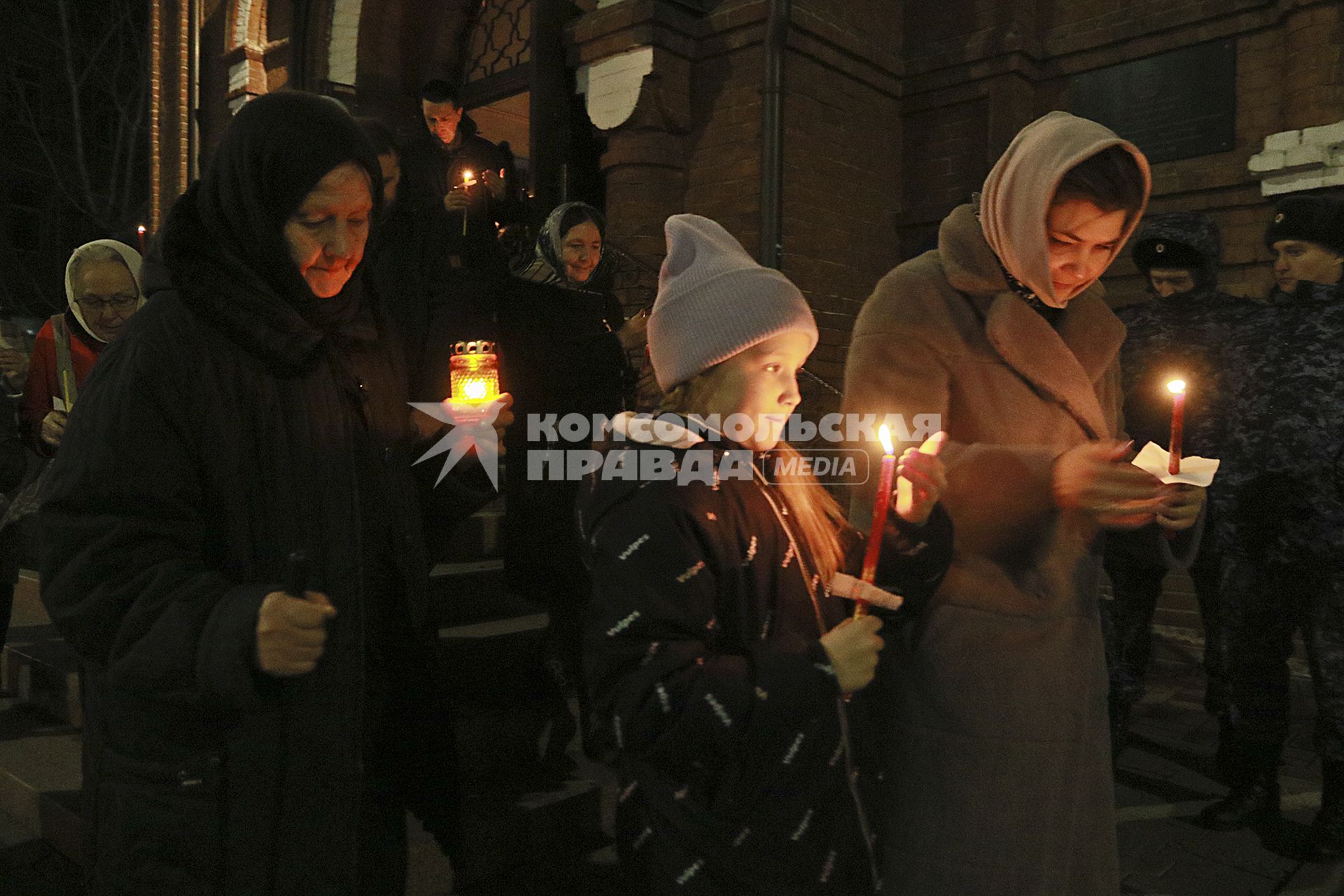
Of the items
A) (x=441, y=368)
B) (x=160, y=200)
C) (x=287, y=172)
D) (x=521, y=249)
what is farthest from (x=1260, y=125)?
(x=160, y=200)

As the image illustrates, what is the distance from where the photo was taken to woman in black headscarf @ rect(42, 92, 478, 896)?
54.1 inches

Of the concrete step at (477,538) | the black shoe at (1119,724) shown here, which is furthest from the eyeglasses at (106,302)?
the black shoe at (1119,724)

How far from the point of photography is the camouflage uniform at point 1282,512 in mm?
3268

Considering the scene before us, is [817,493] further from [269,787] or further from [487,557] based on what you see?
[487,557]

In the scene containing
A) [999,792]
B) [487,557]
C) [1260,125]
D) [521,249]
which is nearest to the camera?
[999,792]

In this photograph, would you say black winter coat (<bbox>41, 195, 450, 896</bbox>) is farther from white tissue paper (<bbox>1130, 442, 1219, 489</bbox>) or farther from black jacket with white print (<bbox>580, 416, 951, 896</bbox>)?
white tissue paper (<bbox>1130, 442, 1219, 489</bbox>)

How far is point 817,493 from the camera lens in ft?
5.96

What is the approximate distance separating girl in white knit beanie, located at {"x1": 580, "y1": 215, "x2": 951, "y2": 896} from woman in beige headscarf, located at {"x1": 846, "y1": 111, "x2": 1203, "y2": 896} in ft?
0.55

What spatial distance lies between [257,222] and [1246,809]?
12.5ft

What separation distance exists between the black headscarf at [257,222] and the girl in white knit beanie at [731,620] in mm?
636

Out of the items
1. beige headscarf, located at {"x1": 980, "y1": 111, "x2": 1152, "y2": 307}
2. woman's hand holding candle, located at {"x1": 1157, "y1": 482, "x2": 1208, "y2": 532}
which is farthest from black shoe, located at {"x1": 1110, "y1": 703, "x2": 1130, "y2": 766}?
beige headscarf, located at {"x1": 980, "y1": 111, "x2": 1152, "y2": 307}

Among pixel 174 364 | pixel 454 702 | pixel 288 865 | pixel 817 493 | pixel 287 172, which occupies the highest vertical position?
pixel 287 172

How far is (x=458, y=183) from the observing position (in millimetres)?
4562

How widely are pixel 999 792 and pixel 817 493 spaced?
2.21 feet
